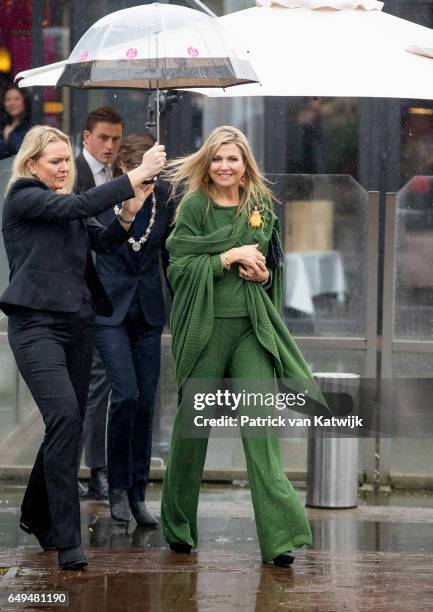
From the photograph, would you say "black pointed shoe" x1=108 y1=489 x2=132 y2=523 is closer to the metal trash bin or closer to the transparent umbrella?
the metal trash bin

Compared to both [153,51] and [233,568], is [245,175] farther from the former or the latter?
[233,568]

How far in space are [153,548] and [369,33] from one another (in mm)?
2998

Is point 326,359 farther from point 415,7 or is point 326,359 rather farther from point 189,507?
point 415,7

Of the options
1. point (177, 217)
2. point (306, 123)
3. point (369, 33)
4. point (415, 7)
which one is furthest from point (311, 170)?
point (177, 217)

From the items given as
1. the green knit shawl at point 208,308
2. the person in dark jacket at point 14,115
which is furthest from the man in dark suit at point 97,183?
the person in dark jacket at point 14,115

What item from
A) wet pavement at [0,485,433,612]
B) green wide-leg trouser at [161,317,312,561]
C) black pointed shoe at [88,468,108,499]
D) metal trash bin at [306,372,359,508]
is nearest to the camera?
wet pavement at [0,485,433,612]

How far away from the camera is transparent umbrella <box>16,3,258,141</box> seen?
21.4ft

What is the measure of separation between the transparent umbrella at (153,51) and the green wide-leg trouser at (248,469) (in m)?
1.18

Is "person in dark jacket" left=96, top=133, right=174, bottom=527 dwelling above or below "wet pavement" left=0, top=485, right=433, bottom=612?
above

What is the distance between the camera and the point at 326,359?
8688 millimetres

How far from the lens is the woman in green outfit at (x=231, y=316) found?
647cm

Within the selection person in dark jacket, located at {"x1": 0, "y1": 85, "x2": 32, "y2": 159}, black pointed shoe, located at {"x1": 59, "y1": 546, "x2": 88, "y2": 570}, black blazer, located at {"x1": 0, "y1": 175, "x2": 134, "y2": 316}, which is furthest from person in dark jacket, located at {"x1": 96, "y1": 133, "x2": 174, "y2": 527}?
person in dark jacket, located at {"x1": 0, "y1": 85, "x2": 32, "y2": 159}

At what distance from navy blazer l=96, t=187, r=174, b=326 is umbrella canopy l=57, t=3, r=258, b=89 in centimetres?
86

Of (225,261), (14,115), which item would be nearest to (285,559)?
(225,261)
